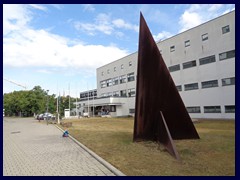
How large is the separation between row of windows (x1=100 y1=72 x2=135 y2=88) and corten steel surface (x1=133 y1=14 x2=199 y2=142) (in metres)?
33.6

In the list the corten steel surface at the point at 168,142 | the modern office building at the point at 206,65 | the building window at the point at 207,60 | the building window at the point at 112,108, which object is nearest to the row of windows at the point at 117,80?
the building window at the point at 112,108

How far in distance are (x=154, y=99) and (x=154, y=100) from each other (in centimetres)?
5

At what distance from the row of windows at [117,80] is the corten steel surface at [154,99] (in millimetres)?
33591

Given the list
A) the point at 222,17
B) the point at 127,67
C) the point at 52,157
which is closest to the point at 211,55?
the point at 222,17

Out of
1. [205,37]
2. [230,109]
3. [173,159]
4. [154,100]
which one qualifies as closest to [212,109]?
[230,109]

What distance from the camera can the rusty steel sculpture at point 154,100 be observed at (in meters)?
10.3

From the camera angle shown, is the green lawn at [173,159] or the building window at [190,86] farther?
the building window at [190,86]

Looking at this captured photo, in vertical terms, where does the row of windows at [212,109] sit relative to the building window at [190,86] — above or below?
below

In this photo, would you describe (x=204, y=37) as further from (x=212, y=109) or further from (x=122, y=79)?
(x=122, y=79)

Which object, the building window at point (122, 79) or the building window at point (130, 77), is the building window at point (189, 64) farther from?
the building window at point (122, 79)

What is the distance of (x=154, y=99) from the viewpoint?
10.6 metres

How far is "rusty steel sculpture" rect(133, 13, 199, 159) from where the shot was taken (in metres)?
10.3

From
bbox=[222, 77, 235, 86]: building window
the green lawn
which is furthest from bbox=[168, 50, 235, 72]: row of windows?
the green lawn

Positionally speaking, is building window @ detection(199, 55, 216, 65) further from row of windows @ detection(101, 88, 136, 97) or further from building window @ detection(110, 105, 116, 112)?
building window @ detection(110, 105, 116, 112)
